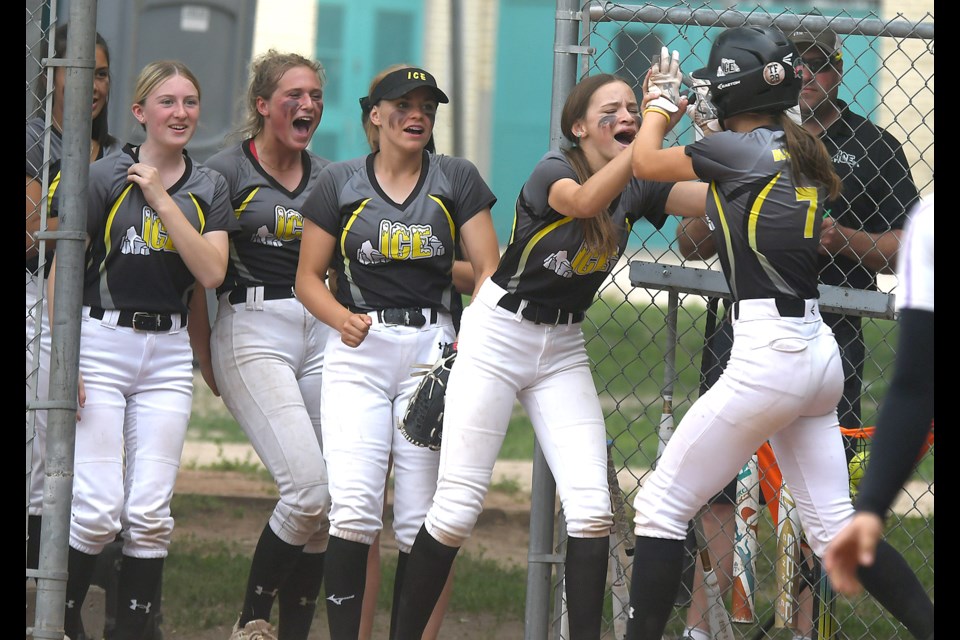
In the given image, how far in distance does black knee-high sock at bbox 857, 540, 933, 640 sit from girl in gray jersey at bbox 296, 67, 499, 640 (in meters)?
1.47

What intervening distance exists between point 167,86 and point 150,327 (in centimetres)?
83

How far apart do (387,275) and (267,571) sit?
3.69ft

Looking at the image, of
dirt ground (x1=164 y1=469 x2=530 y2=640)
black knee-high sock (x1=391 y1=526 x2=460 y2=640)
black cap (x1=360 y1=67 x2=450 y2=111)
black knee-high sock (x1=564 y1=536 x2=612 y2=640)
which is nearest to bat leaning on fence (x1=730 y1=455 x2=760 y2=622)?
black knee-high sock (x1=564 y1=536 x2=612 y2=640)

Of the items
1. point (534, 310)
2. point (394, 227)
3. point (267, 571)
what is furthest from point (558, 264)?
point (267, 571)

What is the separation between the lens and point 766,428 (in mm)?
3584

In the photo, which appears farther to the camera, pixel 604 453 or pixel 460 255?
pixel 460 255

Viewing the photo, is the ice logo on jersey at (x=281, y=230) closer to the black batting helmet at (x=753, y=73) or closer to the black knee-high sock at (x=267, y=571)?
the black knee-high sock at (x=267, y=571)

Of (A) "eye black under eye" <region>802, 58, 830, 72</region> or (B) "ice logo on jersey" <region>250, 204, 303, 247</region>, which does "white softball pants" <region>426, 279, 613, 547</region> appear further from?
(A) "eye black under eye" <region>802, 58, 830, 72</region>

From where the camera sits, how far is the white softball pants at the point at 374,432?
4129 millimetres

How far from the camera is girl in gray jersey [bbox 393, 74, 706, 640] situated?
3.93 metres

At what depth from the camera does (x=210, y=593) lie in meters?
5.61

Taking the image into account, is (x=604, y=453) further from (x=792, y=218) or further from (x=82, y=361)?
(x=82, y=361)
